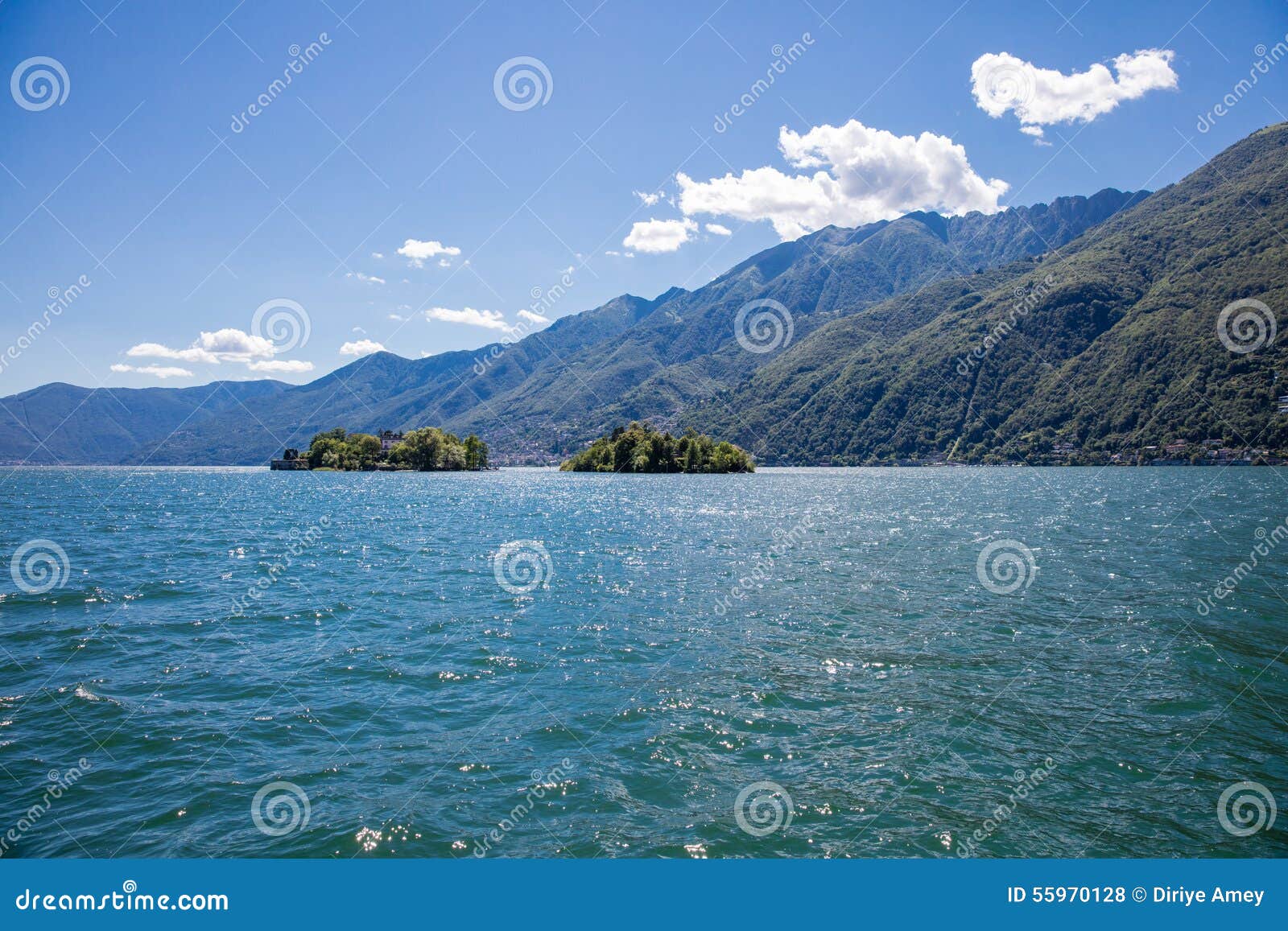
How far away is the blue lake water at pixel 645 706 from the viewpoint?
9070mm

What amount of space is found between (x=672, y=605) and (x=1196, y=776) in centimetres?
1538

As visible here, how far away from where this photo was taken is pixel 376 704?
13641 millimetres

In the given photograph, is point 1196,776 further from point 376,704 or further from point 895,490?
point 895,490

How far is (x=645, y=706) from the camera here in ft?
45.1

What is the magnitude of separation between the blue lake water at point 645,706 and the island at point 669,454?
137 metres

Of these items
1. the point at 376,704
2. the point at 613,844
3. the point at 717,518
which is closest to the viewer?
the point at 613,844

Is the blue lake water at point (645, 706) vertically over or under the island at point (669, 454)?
under

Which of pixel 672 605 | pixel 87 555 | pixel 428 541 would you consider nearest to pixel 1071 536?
pixel 672 605

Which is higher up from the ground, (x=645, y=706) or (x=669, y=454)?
(x=669, y=454)

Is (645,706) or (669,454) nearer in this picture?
(645,706)

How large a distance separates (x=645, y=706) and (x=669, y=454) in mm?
158511

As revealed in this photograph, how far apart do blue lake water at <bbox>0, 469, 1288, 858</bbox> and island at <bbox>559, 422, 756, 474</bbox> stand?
450 feet

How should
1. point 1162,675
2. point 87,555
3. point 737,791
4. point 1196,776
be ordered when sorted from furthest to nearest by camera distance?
1. point 87,555
2. point 1162,675
3. point 1196,776
4. point 737,791

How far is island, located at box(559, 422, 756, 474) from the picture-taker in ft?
560
